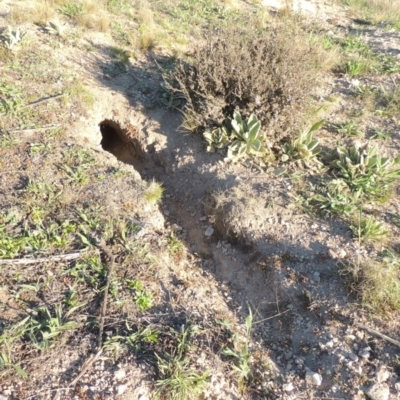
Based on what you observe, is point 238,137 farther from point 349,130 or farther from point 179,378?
point 179,378

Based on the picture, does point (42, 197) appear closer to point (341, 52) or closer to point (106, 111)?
point (106, 111)

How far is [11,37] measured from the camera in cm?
594

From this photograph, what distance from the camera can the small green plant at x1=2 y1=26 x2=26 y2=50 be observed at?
596 centimetres

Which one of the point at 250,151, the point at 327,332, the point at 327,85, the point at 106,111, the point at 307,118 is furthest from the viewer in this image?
the point at 327,85

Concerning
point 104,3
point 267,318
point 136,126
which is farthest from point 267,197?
point 104,3

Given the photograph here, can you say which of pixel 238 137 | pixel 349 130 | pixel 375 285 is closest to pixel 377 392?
pixel 375 285

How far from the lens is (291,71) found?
200 inches

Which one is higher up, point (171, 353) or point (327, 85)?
point (327, 85)

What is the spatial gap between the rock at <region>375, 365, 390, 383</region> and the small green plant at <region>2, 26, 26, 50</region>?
6.58m

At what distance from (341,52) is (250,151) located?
12.6ft

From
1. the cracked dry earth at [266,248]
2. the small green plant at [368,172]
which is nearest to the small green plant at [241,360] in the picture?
the cracked dry earth at [266,248]

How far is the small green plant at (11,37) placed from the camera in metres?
5.96

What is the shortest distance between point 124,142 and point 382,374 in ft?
15.4

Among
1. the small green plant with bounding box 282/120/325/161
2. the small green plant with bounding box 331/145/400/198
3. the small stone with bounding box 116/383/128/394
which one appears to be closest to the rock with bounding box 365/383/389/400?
the small stone with bounding box 116/383/128/394
